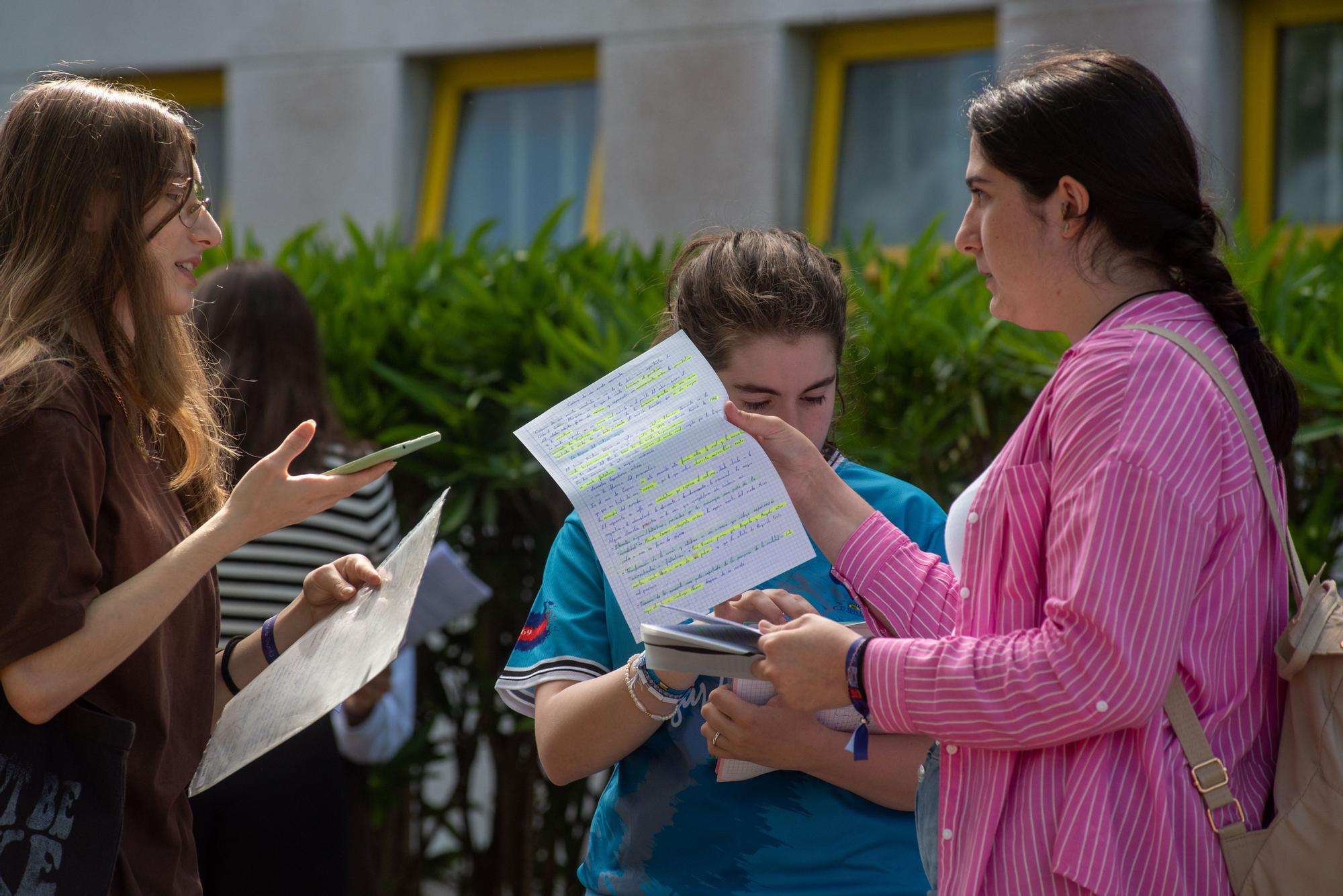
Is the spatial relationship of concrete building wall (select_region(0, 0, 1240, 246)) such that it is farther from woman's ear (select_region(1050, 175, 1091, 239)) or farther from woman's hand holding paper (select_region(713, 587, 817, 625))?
woman's ear (select_region(1050, 175, 1091, 239))

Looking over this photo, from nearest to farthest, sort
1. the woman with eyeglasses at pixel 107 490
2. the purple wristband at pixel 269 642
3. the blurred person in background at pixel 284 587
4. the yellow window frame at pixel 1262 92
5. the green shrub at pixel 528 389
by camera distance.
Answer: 1. the woman with eyeglasses at pixel 107 490
2. the purple wristband at pixel 269 642
3. the blurred person in background at pixel 284 587
4. the green shrub at pixel 528 389
5. the yellow window frame at pixel 1262 92

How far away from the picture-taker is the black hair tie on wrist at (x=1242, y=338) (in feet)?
5.82

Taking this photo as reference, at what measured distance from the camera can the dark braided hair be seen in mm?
1766

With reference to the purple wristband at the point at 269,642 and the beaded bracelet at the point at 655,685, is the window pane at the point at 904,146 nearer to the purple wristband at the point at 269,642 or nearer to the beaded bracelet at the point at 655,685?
the purple wristband at the point at 269,642

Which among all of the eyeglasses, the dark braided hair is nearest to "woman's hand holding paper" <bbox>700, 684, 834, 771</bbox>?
the dark braided hair

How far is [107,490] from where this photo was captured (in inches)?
78.0

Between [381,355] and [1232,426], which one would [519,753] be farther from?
[1232,426]

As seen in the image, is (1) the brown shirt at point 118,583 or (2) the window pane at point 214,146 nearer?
(1) the brown shirt at point 118,583

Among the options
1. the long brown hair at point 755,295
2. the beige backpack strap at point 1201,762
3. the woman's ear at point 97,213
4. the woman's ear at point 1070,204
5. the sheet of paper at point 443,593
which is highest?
the woman's ear at point 1070,204

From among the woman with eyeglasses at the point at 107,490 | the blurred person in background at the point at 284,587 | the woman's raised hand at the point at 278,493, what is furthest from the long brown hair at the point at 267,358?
the woman's raised hand at the point at 278,493

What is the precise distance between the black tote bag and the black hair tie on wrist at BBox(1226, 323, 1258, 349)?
1520 mm

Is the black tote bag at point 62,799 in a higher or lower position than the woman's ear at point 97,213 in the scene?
lower

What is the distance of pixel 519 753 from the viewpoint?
13.9 ft

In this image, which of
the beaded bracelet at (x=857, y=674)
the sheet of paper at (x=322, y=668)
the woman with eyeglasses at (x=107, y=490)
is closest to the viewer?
the beaded bracelet at (x=857, y=674)
